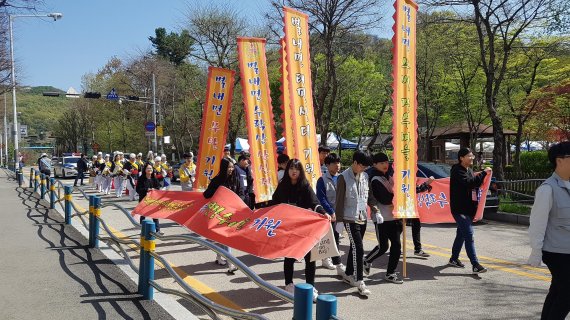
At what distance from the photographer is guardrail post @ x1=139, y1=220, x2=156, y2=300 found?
5.90 meters

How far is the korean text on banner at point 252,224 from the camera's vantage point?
212 inches

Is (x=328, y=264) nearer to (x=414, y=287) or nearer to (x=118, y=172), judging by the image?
(x=414, y=287)

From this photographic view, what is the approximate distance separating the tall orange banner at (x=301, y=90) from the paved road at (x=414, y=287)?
5.98 ft

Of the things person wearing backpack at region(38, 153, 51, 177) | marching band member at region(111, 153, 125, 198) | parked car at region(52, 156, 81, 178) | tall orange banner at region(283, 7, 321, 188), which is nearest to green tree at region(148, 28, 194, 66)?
parked car at region(52, 156, 81, 178)

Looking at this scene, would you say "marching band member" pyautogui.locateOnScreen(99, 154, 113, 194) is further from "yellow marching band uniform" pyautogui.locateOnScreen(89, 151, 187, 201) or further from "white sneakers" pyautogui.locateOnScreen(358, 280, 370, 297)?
"white sneakers" pyautogui.locateOnScreen(358, 280, 370, 297)

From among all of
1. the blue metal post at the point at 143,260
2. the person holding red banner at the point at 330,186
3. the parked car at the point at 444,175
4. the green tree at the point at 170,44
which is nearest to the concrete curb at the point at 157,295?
the blue metal post at the point at 143,260

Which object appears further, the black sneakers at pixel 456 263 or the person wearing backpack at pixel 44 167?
the person wearing backpack at pixel 44 167

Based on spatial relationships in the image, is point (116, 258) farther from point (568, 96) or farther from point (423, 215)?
point (568, 96)

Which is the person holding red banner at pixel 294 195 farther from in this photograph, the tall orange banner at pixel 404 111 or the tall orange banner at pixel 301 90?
the tall orange banner at pixel 301 90

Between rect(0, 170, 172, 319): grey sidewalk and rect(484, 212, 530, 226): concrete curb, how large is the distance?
1004 centimetres

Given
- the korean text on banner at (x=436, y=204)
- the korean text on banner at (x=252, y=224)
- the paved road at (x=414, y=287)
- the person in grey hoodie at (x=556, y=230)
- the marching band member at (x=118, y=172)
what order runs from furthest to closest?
the marching band member at (x=118, y=172) < the korean text on banner at (x=436, y=204) < the paved road at (x=414, y=287) < the korean text on banner at (x=252, y=224) < the person in grey hoodie at (x=556, y=230)

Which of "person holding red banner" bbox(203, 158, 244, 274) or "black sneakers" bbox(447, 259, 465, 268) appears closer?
"person holding red banner" bbox(203, 158, 244, 274)

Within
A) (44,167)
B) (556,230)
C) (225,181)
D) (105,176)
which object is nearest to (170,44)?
(44,167)

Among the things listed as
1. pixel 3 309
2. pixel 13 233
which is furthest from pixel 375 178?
pixel 13 233
